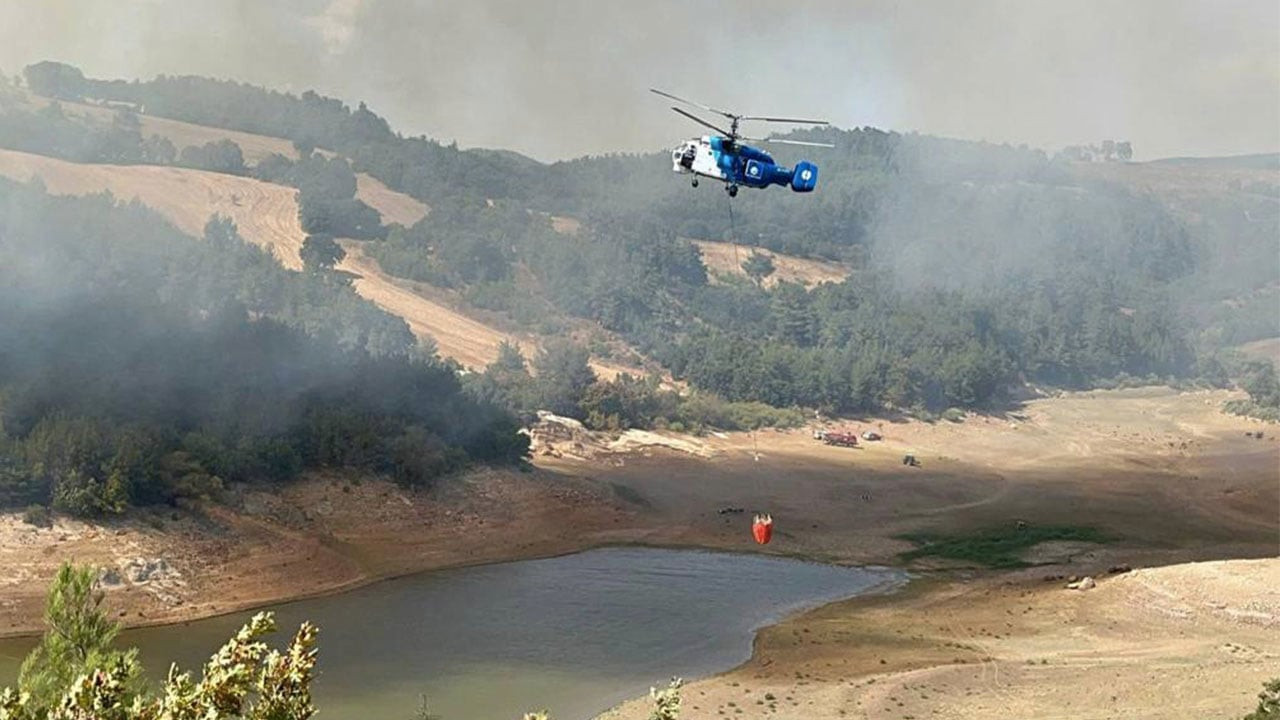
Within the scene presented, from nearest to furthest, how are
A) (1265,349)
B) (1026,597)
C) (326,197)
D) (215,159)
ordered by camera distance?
(1026,597)
(326,197)
(215,159)
(1265,349)

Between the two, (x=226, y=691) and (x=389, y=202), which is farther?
(x=389, y=202)

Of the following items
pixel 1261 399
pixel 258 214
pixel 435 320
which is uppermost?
pixel 258 214

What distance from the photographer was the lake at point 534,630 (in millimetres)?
38250

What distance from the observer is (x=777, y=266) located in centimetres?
17775

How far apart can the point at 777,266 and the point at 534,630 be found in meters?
136

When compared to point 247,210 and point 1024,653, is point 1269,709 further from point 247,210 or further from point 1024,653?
point 247,210

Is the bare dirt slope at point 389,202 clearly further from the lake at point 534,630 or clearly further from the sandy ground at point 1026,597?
the lake at point 534,630

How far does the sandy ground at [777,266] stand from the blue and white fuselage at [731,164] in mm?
128156

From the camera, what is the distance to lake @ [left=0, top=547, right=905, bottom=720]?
3825cm

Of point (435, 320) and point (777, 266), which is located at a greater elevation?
point (777, 266)

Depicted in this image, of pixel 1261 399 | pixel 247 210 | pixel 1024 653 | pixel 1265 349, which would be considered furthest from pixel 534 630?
pixel 1265 349

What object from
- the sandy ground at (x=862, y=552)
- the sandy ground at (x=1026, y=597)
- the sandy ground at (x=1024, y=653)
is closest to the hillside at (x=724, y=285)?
the sandy ground at (x=1026, y=597)

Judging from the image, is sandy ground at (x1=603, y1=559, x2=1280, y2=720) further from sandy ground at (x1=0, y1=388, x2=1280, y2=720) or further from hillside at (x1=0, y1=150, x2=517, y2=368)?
hillside at (x1=0, y1=150, x2=517, y2=368)

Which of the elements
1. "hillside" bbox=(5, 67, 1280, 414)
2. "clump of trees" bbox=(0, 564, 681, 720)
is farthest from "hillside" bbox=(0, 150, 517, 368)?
"clump of trees" bbox=(0, 564, 681, 720)
